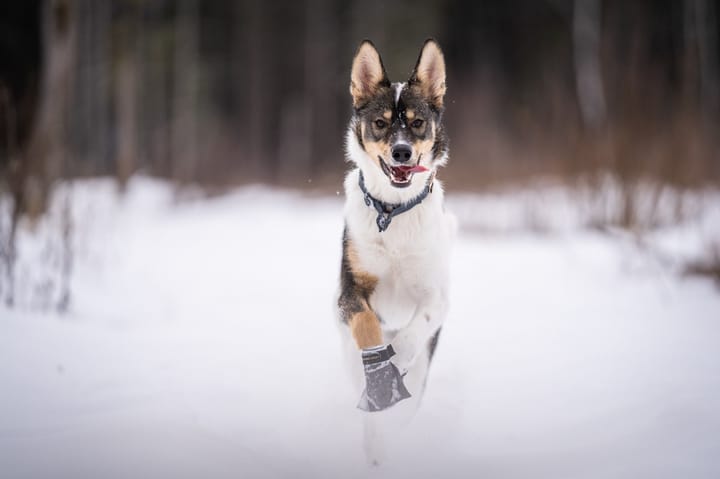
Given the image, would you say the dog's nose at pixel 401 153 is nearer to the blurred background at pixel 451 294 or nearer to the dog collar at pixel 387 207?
the dog collar at pixel 387 207

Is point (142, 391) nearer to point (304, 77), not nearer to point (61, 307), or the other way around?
point (61, 307)

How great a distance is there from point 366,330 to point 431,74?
1.77m

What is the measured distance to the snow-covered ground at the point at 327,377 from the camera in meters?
2.47

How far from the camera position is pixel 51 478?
2178mm

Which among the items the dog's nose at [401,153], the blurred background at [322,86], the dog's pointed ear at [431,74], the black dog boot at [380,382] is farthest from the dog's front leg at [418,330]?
the blurred background at [322,86]

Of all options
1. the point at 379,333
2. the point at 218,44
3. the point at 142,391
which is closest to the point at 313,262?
the point at 142,391

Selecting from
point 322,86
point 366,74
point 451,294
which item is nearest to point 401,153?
point 366,74

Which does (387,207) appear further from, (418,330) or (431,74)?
(431,74)

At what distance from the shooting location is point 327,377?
3.63 m

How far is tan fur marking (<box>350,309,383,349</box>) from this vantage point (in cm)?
260

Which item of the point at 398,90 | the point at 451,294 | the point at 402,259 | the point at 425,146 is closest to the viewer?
the point at 402,259

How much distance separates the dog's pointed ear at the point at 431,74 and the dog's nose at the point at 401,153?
68 centimetres

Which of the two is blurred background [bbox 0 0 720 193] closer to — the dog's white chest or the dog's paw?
the dog's white chest

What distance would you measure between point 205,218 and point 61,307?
28.2ft
